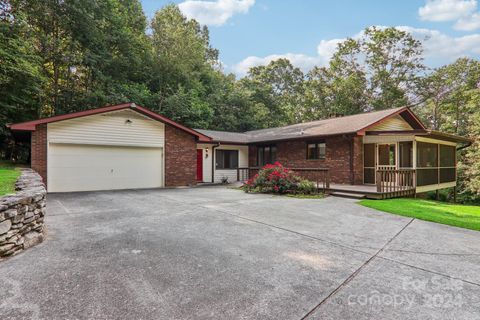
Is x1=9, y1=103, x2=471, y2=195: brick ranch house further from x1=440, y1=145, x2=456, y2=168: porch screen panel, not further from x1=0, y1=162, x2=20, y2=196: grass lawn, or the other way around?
x1=0, y1=162, x2=20, y2=196: grass lawn

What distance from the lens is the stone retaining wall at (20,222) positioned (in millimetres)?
3336

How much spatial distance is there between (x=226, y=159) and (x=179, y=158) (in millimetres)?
4042

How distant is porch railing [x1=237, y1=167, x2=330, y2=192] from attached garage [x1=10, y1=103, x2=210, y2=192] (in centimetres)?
427

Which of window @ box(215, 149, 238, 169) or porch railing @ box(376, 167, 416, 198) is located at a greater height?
window @ box(215, 149, 238, 169)

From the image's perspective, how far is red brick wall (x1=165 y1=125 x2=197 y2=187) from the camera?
12484mm

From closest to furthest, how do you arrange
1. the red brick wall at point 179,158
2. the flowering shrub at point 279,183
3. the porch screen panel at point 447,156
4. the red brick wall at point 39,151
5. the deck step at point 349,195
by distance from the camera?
the deck step at point 349,195 < the red brick wall at point 39,151 < the flowering shrub at point 279,183 < the red brick wall at point 179,158 < the porch screen panel at point 447,156

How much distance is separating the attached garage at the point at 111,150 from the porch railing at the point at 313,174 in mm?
4267

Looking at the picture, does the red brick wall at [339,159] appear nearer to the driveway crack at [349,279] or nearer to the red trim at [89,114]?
the red trim at [89,114]

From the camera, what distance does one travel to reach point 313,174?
1215cm

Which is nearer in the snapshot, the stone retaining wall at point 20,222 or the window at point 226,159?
the stone retaining wall at point 20,222

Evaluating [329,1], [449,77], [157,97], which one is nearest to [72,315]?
[329,1]

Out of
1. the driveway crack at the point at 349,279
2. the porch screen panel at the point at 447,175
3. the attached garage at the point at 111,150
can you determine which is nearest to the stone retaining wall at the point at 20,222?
the driveway crack at the point at 349,279

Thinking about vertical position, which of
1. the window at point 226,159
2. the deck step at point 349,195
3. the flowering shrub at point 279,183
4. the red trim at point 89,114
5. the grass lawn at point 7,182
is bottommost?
the deck step at point 349,195

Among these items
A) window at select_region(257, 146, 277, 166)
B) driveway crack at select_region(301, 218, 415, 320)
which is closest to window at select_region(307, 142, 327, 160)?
window at select_region(257, 146, 277, 166)
